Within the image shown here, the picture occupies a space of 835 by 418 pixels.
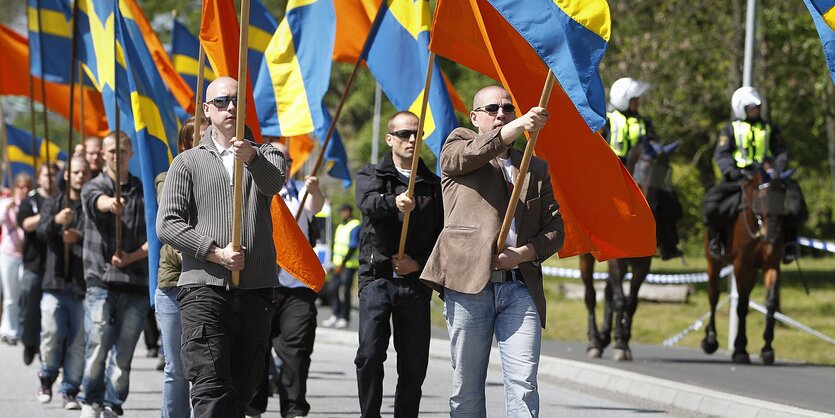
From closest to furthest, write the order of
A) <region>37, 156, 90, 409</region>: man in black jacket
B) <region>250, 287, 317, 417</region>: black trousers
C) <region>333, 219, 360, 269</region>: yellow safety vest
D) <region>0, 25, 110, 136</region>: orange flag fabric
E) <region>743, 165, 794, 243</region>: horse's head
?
<region>250, 287, 317, 417</region>: black trousers
<region>37, 156, 90, 409</region>: man in black jacket
<region>743, 165, 794, 243</region>: horse's head
<region>0, 25, 110, 136</region>: orange flag fabric
<region>333, 219, 360, 269</region>: yellow safety vest

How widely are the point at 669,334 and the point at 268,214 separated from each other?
45.9 feet

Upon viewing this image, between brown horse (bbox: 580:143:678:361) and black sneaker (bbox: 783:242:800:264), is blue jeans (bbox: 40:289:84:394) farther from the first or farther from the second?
black sneaker (bbox: 783:242:800:264)

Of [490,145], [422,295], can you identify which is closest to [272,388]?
[422,295]

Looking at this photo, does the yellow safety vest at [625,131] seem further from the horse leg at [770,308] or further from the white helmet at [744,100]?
the horse leg at [770,308]

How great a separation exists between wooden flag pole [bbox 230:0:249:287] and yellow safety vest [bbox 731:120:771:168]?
8.76m

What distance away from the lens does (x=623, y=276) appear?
50.4 ft

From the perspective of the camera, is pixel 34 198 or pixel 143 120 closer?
pixel 143 120

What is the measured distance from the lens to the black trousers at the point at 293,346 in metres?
9.90

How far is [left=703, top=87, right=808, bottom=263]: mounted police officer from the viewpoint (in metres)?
14.8

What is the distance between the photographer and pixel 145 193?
9609 millimetres

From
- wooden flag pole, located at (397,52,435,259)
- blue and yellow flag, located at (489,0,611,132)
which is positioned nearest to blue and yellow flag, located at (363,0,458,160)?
wooden flag pole, located at (397,52,435,259)

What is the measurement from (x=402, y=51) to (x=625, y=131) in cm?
497

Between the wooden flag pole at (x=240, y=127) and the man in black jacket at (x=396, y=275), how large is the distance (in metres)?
→ 1.64

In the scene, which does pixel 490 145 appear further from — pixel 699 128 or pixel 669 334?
pixel 699 128
